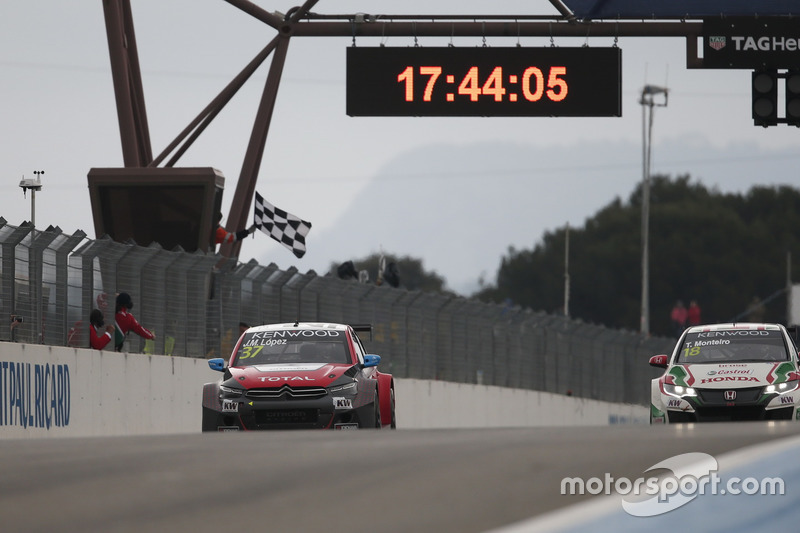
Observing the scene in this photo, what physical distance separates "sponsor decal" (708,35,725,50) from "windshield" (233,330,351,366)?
782 centimetres

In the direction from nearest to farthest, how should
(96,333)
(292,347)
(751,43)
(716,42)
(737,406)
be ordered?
(737,406)
(292,347)
(96,333)
(751,43)
(716,42)

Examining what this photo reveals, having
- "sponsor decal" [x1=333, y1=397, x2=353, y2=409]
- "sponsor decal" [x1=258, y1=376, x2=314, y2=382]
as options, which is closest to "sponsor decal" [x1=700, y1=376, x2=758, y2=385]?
"sponsor decal" [x1=333, y1=397, x2=353, y2=409]

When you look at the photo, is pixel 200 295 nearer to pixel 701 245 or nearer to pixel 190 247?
pixel 190 247

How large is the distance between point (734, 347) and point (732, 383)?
121 centimetres

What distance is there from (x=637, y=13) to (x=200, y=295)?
737cm

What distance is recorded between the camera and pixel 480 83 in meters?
21.9

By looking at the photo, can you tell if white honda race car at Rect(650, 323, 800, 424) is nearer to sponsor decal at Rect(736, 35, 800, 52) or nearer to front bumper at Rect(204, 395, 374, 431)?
front bumper at Rect(204, 395, 374, 431)

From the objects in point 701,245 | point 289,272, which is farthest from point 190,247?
point 701,245

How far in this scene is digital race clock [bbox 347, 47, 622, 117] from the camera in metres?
21.8

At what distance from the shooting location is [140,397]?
19.2 metres

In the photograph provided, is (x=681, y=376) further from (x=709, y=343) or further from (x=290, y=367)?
(x=290, y=367)

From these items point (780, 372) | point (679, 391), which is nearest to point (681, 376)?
point (679, 391)

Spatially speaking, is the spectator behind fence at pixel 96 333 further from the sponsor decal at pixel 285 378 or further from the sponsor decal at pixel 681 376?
the sponsor decal at pixel 681 376

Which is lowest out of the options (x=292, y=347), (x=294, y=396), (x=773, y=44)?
(x=294, y=396)
